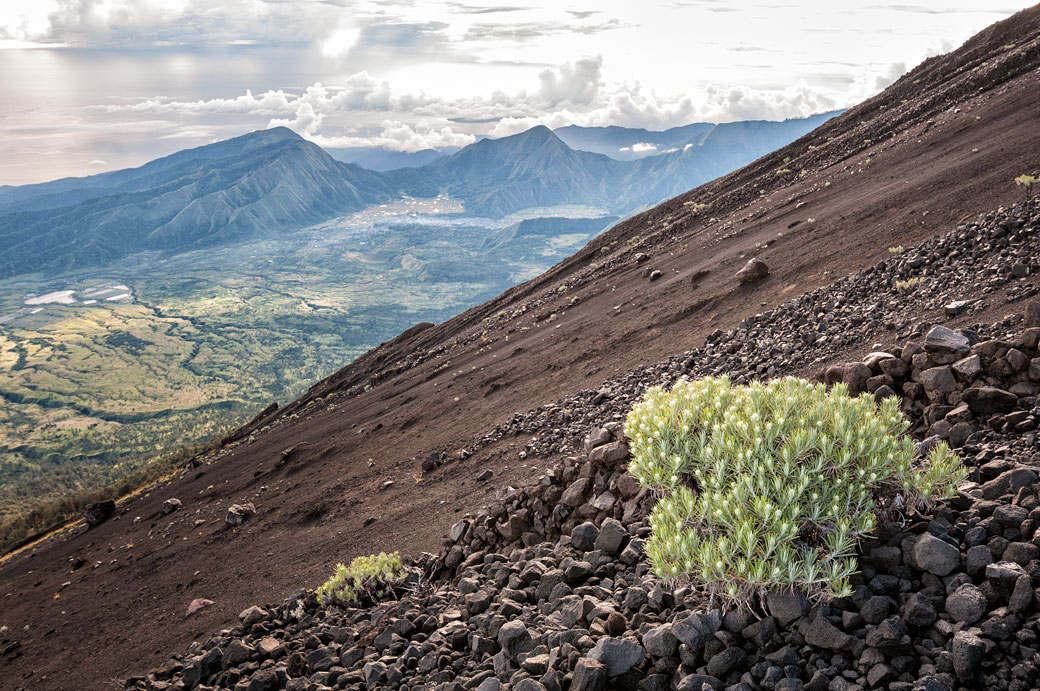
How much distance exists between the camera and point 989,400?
7.31m

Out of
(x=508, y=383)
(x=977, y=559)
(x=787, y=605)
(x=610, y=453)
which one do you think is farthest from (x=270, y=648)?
(x=508, y=383)

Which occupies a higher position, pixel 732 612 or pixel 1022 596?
pixel 732 612

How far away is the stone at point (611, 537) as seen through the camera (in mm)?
8008

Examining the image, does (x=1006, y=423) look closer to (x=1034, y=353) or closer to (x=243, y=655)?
(x=1034, y=353)

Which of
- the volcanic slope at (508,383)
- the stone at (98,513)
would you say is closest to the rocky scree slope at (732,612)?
the volcanic slope at (508,383)

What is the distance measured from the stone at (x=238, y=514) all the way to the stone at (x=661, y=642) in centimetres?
2290

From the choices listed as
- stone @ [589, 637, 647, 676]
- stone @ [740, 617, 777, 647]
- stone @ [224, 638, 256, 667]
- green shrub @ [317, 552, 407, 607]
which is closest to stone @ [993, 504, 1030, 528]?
stone @ [740, 617, 777, 647]

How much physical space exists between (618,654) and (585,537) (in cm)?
266

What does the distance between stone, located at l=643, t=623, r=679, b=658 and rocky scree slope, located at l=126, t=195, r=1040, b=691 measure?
0.05 feet

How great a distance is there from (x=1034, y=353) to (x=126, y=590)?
2823 cm

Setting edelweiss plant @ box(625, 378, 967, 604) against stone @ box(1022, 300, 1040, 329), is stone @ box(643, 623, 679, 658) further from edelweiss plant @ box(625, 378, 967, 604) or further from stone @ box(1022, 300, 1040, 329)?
stone @ box(1022, 300, 1040, 329)

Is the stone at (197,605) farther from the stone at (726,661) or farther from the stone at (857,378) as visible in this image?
the stone at (857,378)

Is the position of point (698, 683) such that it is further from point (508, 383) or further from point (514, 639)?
point (508, 383)

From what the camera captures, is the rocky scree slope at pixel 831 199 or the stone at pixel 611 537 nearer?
the stone at pixel 611 537
